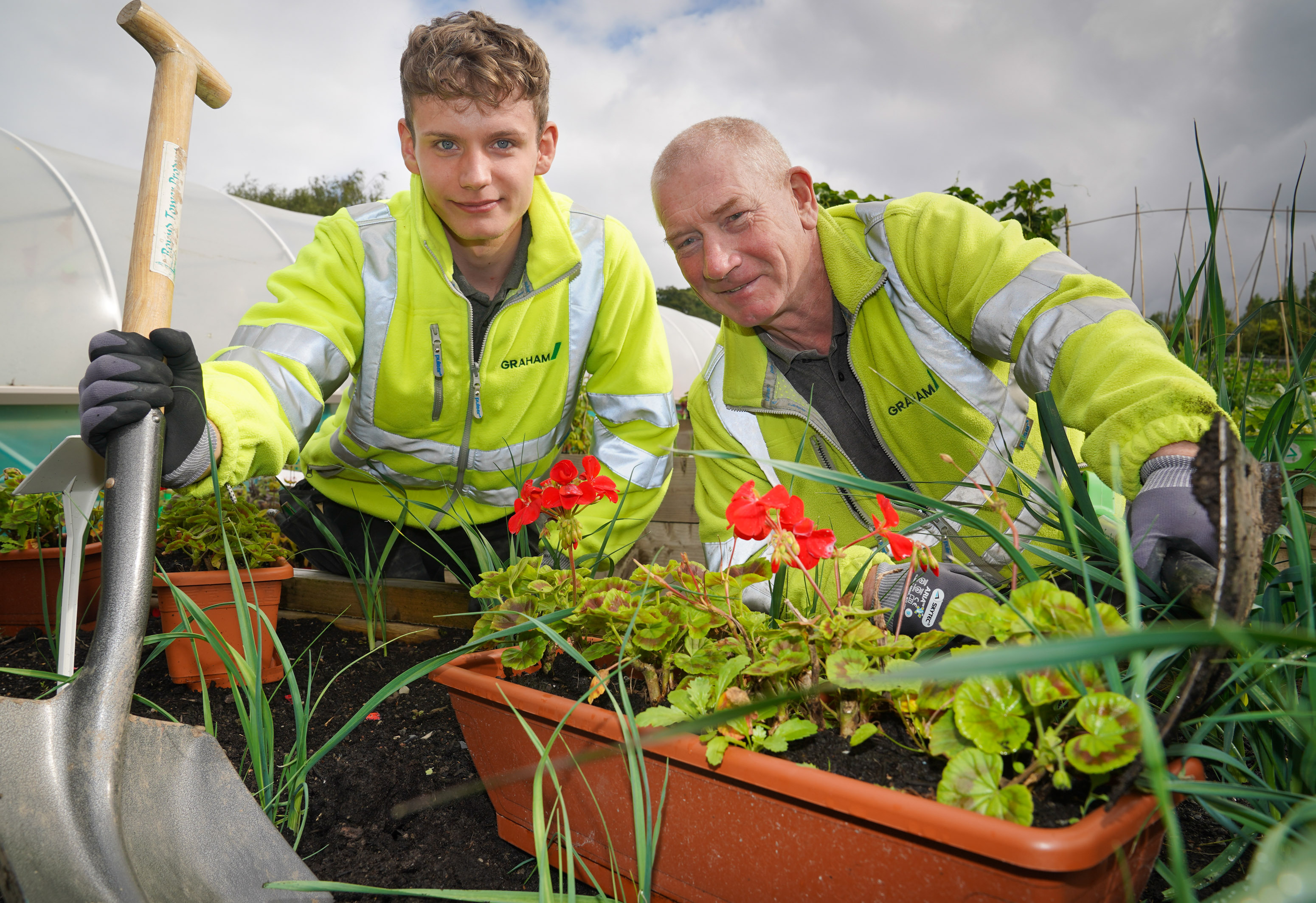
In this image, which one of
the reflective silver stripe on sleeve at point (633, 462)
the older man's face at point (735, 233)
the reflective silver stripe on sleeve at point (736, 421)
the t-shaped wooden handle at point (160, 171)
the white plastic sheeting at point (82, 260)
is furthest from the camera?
the white plastic sheeting at point (82, 260)

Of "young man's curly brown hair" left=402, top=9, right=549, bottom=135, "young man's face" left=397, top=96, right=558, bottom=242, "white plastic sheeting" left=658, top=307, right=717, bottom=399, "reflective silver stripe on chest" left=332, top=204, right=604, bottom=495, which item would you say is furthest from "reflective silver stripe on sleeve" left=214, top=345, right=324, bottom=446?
"white plastic sheeting" left=658, top=307, right=717, bottom=399

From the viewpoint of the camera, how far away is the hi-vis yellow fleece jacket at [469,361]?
6.17 ft

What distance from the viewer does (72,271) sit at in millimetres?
4488

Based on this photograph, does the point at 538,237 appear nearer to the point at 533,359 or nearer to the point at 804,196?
the point at 533,359

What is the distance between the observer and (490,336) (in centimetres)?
198

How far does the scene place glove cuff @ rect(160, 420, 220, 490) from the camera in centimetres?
121

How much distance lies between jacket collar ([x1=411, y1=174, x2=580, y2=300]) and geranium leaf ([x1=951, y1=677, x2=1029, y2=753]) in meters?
1.67

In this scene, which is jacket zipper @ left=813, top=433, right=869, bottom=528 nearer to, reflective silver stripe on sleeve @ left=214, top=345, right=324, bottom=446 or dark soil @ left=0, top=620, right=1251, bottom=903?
dark soil @ left=0, top=620, right=1251, bottom=903

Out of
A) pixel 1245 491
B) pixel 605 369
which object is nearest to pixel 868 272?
pixel 605 369

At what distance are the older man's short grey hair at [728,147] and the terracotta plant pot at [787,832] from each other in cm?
127

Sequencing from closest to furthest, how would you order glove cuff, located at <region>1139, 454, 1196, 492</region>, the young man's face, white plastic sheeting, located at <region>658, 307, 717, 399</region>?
glove cuff, located at <region>1139, 454, 1196, 492</region>, the young man's face, white plastic sheeting, located at <region>658, 307, 717, 399</region>

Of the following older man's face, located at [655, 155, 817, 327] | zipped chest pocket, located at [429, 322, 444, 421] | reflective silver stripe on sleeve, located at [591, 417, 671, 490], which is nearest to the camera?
older man's face, located at [655, 155, 817, 327]

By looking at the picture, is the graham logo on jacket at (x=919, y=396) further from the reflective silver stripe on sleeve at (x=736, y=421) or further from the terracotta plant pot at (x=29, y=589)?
the terracotta plant pot at (x=29, y=589)

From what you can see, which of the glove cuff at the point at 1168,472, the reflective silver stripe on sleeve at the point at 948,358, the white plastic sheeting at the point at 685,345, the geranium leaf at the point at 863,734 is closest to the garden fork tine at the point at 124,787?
the geranium leaf at the point at 863,734
